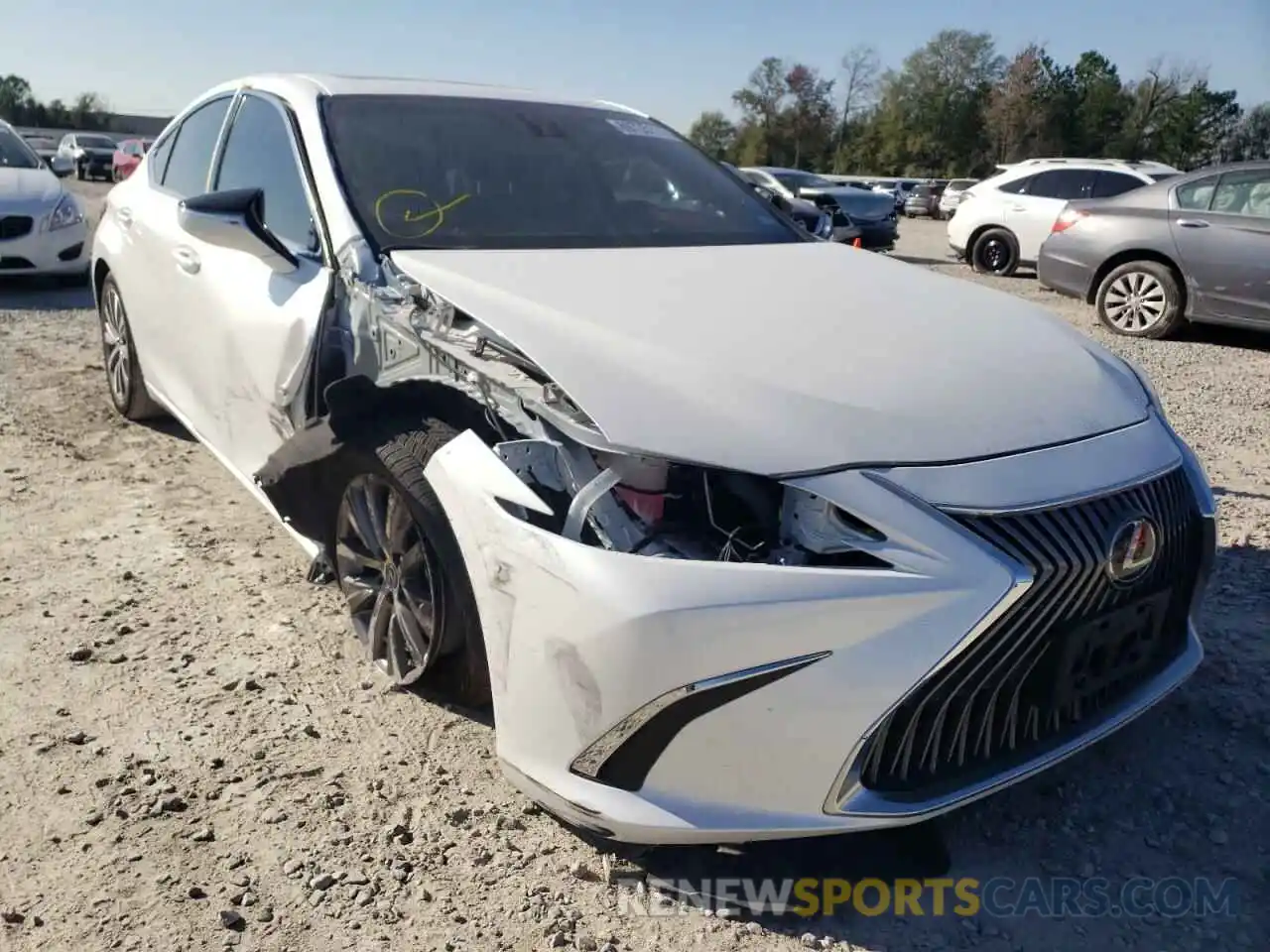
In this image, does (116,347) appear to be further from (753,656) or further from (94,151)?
(94,151)

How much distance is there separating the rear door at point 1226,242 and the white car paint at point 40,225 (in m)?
8.99

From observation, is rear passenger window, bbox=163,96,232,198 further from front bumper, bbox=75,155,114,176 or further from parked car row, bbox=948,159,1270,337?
front bumper, bbox=75,155,114,176

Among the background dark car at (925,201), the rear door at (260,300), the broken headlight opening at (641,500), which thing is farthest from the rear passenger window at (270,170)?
the background dark car at (925,201)

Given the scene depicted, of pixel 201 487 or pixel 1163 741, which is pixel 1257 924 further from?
pixel 201 487

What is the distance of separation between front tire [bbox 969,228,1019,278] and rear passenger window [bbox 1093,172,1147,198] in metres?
1.13

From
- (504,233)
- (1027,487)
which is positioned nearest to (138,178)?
(504,233)

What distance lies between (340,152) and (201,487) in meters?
1.76

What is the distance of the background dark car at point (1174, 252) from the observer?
7.70 metres

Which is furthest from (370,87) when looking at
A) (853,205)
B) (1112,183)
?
(853,205)

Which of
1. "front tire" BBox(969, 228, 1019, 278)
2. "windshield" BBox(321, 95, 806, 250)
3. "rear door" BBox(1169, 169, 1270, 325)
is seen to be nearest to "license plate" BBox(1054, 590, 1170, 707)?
"windshield" BBox(321, 95, 806, 250)

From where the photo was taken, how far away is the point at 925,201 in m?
27.6

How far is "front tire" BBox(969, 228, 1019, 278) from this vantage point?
490 inches

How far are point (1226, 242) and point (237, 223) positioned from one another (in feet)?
24.4

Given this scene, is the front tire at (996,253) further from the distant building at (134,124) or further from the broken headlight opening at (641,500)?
the distant building at (134,124)
